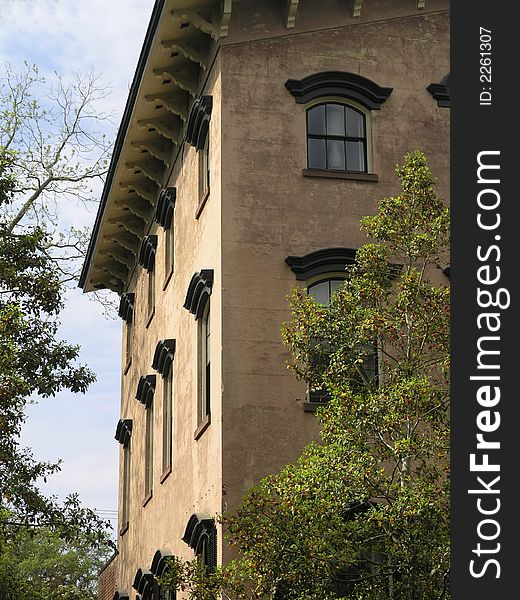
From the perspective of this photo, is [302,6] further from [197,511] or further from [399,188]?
[197,511]

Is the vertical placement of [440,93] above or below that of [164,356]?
above

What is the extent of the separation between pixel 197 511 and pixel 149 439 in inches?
287

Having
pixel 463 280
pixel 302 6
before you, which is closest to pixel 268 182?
pixel 302 6

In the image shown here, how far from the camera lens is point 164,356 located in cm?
2497

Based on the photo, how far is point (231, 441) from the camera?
60.7 ft

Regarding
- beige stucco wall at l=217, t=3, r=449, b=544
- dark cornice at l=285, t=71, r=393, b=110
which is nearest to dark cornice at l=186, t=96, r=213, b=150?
beige stucco wall at l=217, t=3, r=449, b=544

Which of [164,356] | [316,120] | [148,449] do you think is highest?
[316,120]

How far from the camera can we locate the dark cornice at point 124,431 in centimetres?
3031

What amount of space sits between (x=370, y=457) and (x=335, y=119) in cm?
851

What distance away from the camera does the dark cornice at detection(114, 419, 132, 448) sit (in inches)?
1193

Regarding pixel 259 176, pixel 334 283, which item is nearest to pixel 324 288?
pixel 334 283

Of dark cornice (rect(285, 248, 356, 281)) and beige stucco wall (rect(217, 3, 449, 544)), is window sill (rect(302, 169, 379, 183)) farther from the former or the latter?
dark cornice (rect(285, 248, 356, 281))

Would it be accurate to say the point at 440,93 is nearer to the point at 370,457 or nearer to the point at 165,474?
the point at 165,474

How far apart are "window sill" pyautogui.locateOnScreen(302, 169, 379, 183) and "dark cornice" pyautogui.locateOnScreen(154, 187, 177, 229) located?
5.47m
